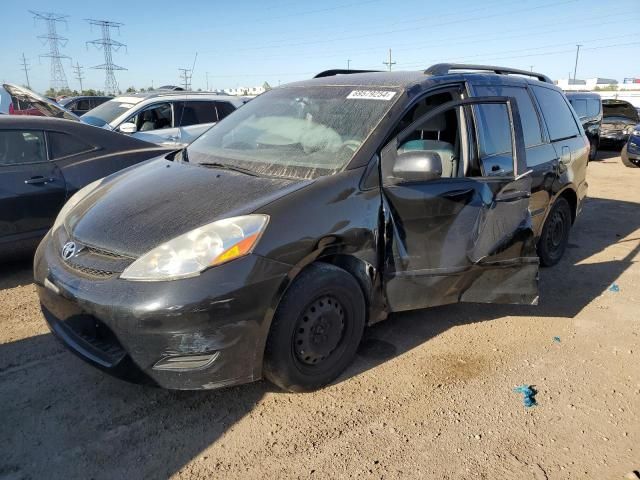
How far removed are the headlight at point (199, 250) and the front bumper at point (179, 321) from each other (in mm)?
42

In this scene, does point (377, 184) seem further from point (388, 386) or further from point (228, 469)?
point (228, 469)

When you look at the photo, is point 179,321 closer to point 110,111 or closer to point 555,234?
point 555,234

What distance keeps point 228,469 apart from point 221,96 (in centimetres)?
777

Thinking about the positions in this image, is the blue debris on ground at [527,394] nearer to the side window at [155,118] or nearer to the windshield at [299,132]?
the windshield at [299,132]

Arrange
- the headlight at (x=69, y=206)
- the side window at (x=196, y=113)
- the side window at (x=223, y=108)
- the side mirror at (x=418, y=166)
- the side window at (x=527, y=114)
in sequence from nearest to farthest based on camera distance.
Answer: the side mirror at (x=418, y=166) < the headlight at (x=69, y=206) < the side window at (x=527, y=114) < the side window at (x=196, y=113) < the side window at (x=223, y=108)

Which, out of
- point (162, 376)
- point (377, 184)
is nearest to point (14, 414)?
point (162, 376)

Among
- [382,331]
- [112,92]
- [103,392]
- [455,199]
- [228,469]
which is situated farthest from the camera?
[112,92]

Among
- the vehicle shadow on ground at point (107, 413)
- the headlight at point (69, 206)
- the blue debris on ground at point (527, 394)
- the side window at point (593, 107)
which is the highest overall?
the side window at point (593, 107)

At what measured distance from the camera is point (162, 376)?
2412 millimetres

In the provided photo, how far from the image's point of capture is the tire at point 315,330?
260 centimetres

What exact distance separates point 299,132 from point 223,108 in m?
6.01

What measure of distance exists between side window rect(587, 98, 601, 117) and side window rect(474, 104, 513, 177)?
40.2ft

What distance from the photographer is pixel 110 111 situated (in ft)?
27.7

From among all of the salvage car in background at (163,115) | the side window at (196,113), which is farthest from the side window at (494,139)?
the side window at (196,113)
